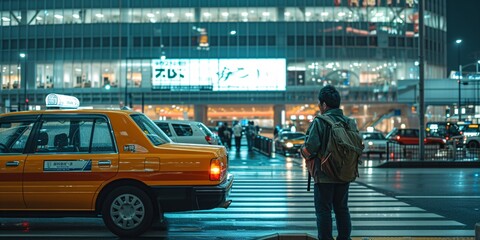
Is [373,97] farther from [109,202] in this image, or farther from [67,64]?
[109,202]

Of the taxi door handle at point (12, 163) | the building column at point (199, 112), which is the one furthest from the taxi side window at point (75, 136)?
the building column at point (199, 112)

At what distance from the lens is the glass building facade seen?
64188 millimetres

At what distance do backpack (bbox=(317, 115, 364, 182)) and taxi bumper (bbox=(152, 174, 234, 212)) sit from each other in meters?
2.24

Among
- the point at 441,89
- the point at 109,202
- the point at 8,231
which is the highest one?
the point at 441,89

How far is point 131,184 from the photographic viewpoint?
7.88 meters

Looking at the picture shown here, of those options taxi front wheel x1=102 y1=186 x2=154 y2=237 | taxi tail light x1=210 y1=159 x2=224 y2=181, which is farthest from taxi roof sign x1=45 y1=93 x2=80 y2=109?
taxi tail light x1=210 y1=159 x2=224 y2=181

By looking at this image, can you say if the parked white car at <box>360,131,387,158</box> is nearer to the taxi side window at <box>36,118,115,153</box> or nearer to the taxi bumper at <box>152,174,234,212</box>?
the taxi bumper at <box>152,174,234,212</box>

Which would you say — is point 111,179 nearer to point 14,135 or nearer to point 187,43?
point 14,135

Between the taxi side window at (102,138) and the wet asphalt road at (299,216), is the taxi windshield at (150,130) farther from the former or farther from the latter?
the wet asphalt road at (299,216)

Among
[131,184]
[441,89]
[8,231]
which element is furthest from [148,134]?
[441,89]

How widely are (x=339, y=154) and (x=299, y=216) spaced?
4.41 m

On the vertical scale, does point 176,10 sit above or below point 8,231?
above

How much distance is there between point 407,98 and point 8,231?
5396 centimetres

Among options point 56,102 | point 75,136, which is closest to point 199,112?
point 56,102
